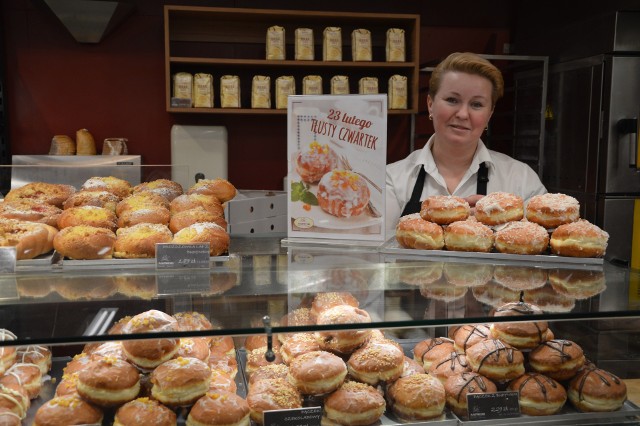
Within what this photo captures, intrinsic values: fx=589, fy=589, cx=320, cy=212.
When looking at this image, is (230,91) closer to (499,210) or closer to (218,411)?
(499,210)

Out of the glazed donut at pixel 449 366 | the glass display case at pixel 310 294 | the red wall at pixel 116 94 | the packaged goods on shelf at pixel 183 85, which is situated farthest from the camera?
the red wall at pixel 116 94

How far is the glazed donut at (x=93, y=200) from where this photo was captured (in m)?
1.64

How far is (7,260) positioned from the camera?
1210 mm

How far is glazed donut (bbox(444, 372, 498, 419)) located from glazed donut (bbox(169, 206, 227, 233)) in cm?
69

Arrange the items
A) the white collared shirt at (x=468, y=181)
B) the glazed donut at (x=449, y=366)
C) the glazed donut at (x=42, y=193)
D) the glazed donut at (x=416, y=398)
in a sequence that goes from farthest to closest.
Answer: the white collared shirt at (x=468, y=181)
the glazed donut at (x=42, y=193)
the glazed donut at (x=449, y=366)
the glazed donut at (x=416, y=398)

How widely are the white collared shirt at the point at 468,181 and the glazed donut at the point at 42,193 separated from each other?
139cm

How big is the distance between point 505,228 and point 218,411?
2.56 ft

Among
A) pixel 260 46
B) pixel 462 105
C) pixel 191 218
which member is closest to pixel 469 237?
pixel 191 218

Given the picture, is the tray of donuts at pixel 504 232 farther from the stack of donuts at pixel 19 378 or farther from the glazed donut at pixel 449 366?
the stack of donuts at pixel 19 378

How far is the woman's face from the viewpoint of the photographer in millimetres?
Result: 2461

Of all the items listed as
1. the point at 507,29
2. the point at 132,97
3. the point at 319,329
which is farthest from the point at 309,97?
the point at 507,29

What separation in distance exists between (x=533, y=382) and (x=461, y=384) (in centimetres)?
16

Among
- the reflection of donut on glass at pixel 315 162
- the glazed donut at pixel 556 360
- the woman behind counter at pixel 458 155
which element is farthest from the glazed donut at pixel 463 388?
the woman behind counter at pixel 458 155

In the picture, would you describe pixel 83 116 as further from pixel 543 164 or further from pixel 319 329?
pixel 319 329
